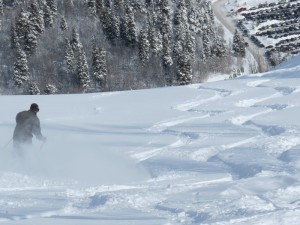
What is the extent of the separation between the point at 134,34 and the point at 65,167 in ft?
178

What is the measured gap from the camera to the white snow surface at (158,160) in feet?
23.2

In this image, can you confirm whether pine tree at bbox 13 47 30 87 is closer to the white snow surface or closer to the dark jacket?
the white snow surface

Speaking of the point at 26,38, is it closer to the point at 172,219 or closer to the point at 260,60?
the point at 260,60

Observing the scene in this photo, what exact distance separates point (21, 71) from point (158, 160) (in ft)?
159

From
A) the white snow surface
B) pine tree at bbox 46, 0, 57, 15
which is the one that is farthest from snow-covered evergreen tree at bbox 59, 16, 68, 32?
the white snow surface

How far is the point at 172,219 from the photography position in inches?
267

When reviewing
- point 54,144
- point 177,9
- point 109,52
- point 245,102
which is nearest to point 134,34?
point 109,52

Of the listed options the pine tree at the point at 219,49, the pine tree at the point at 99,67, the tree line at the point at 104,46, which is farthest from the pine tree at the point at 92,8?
the pine tree at the point at 219,49

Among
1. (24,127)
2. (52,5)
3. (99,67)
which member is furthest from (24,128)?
(52,5)

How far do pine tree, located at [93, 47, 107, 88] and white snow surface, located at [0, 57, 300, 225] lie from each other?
A: 39.5 metres

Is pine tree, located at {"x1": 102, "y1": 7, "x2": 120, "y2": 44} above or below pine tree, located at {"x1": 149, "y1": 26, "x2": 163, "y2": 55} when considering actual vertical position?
above

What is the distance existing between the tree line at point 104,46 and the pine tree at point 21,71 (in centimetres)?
11

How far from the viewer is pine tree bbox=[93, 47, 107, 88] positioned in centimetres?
5681

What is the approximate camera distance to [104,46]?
6294cm
